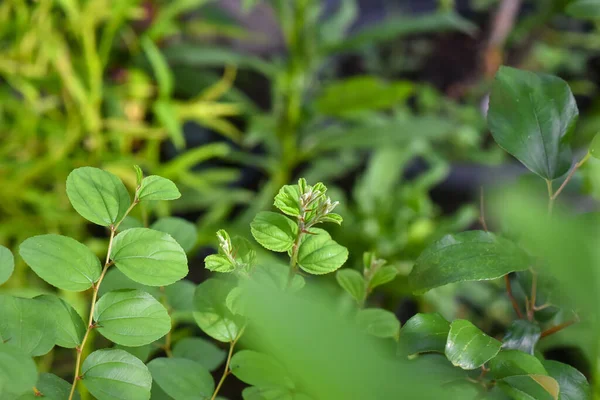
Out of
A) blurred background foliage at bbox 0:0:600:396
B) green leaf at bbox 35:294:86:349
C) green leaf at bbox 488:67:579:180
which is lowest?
blurred background foliage at bbox 0:0:600:396

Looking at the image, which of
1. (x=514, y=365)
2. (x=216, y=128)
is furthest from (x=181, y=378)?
(x=216, y=128)

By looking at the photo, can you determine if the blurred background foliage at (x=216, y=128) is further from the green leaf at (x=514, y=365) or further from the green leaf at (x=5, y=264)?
the green leaf at (x=5, y=264)

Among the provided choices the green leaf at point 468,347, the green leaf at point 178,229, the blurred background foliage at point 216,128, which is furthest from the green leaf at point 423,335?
the blurred background foliage at point 216,128

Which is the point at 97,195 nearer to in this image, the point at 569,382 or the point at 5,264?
the point at 5,264

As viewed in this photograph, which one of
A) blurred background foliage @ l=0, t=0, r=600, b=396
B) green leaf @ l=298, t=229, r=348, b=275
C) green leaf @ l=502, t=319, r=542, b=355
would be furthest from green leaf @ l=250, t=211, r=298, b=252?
blurred background foliage @ l=0, t=0, r=600, b=396

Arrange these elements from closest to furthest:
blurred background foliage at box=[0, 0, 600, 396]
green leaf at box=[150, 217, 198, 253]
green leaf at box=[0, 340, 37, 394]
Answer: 1. green leaf at box=[0, 340, 37, 394]
2. green leaf at box=[150, 217, 198, 253]
3. blurred background foliage at box=[0, 0, 600, 396]

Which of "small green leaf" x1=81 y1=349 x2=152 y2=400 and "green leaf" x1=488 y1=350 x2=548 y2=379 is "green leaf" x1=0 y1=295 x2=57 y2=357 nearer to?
"small green leaf" x1=81 y1=349 x2=152 y2=400

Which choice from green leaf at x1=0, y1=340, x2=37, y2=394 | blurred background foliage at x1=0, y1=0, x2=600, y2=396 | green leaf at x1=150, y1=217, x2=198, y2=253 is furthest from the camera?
blurred background foliage at x1=0, y1=0, x2=600, y2=396
